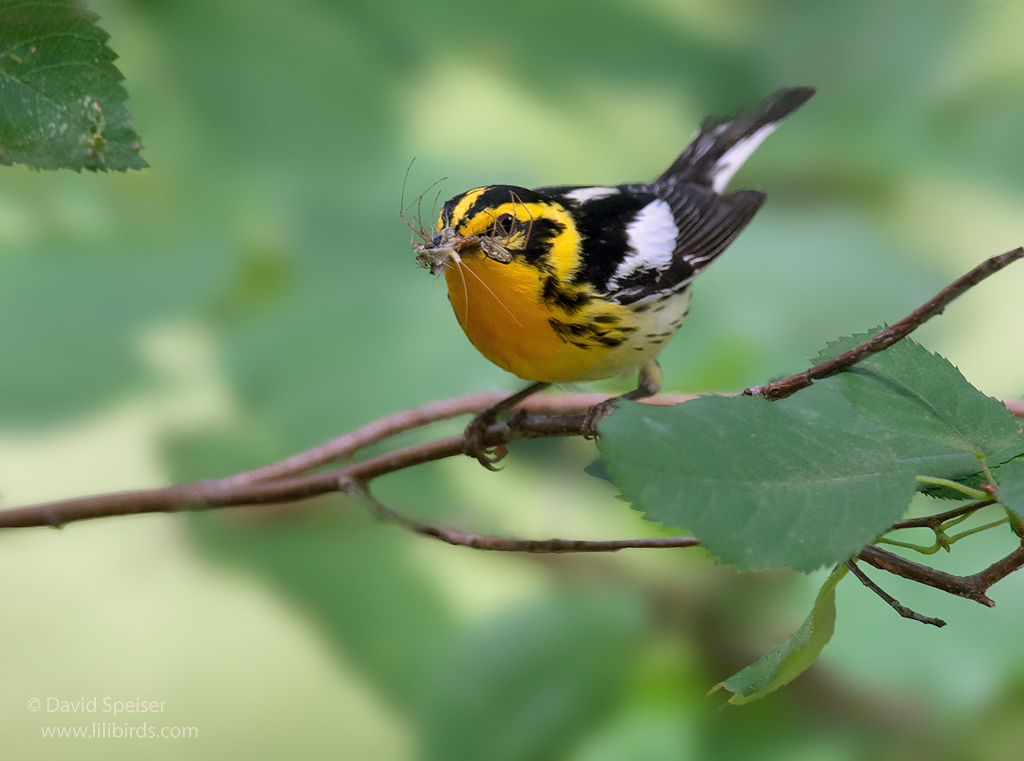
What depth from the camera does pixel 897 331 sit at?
0.29 m

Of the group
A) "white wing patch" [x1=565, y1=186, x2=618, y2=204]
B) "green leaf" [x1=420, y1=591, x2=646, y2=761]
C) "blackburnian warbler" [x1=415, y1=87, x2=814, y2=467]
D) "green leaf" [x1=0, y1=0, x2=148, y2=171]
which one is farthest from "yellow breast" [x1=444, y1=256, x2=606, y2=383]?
"green leaf" [x1=420, y1=591, x2=646, y2=761]

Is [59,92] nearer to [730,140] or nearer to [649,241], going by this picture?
[649,241]

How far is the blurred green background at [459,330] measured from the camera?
1.16 meters

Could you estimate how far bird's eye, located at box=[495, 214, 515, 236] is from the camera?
59cm

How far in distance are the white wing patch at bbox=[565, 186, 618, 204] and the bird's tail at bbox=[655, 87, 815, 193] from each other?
17cm

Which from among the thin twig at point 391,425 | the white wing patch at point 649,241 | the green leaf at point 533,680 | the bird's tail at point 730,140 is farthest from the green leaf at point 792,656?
the green leaf at point 533,680

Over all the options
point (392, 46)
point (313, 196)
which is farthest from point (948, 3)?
point (313, 196)

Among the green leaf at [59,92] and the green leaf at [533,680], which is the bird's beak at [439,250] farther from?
the green leaf at [533,680]

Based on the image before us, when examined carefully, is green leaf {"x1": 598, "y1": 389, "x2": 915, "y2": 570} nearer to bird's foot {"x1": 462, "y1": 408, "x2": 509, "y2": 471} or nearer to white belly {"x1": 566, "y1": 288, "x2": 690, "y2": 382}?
bird's foot {"x1": 462, "y1": 408, "x2": 509, "y2": 471}

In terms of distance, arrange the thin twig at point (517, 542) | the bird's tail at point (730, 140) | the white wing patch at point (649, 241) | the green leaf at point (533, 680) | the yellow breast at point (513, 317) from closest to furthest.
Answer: the thin twig at point (517, 542), the yellow breast at point (513, 317), the white wing patch at point (649, 241), the bird's tail at point (730, 140), the green leaf at point (533, 680)

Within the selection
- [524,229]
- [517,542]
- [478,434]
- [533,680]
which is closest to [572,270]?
[524,229]

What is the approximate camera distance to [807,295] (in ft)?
4.74

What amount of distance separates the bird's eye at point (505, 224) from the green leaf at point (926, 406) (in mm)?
306

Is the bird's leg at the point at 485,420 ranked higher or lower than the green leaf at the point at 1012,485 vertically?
lower
